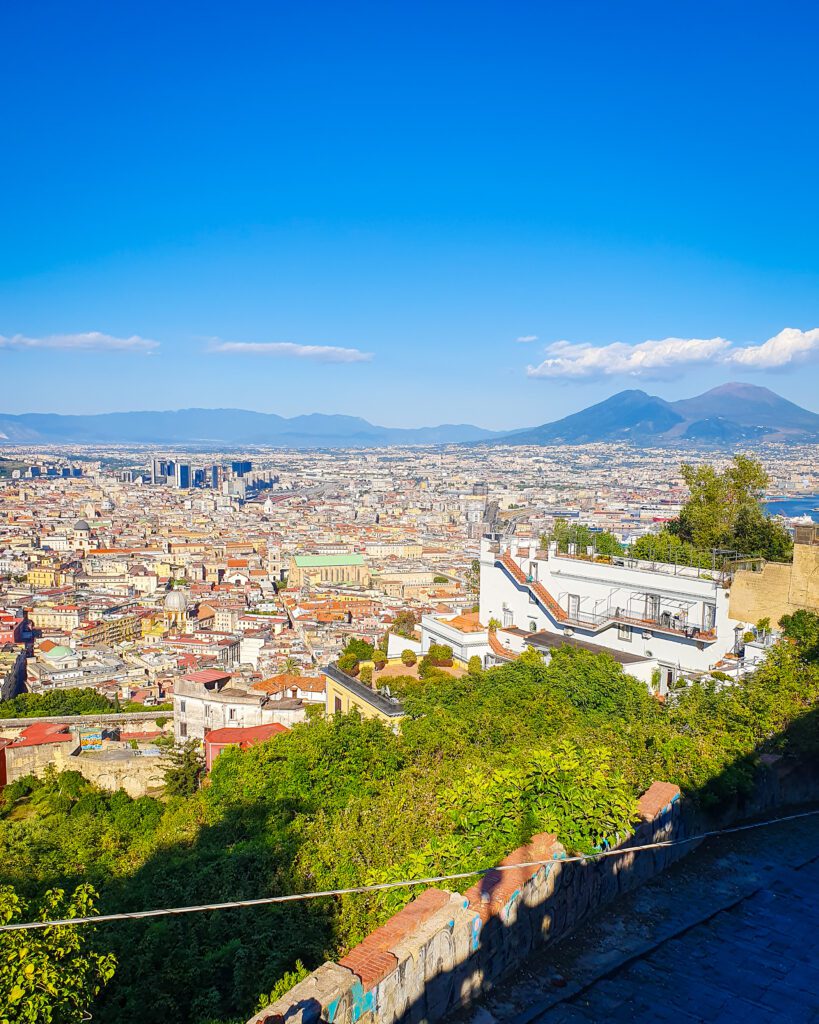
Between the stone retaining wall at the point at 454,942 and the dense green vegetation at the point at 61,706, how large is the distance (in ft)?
59.3

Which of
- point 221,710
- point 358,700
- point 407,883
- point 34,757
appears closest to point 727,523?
point 358,700

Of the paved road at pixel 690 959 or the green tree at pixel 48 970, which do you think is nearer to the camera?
the paved road at pixel 690 959

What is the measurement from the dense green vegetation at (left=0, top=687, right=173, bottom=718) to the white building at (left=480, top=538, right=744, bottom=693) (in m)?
10.0

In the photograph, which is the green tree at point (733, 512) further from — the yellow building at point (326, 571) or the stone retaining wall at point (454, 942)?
the yellow building at point (326, 571)

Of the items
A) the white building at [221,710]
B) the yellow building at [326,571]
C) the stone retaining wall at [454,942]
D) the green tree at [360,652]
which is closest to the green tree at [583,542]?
the green tree at [360,652]

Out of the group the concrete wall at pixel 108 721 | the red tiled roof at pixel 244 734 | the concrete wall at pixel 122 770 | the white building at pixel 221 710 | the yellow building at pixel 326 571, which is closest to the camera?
the red tiled roof at pixel 244 734

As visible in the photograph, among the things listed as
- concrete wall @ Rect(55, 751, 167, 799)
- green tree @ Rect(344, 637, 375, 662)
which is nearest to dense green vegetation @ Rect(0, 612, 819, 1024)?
concrete wall @ Rect(55, 751, 167, 799)

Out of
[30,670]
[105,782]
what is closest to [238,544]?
[30,670]

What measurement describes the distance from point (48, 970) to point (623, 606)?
10.8 meters

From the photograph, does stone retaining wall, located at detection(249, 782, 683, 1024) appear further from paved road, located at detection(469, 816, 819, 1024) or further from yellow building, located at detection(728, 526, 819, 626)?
yellow building, located at detection(728, 526, 819, 626)

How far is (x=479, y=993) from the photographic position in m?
3.61

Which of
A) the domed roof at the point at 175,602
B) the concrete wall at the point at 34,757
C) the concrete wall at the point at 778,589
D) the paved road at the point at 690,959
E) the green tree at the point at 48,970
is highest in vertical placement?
the concrete wall at the point at 778,589

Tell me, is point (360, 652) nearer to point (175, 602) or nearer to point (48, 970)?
point (48, 970)

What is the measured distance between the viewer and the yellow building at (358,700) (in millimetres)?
11867
